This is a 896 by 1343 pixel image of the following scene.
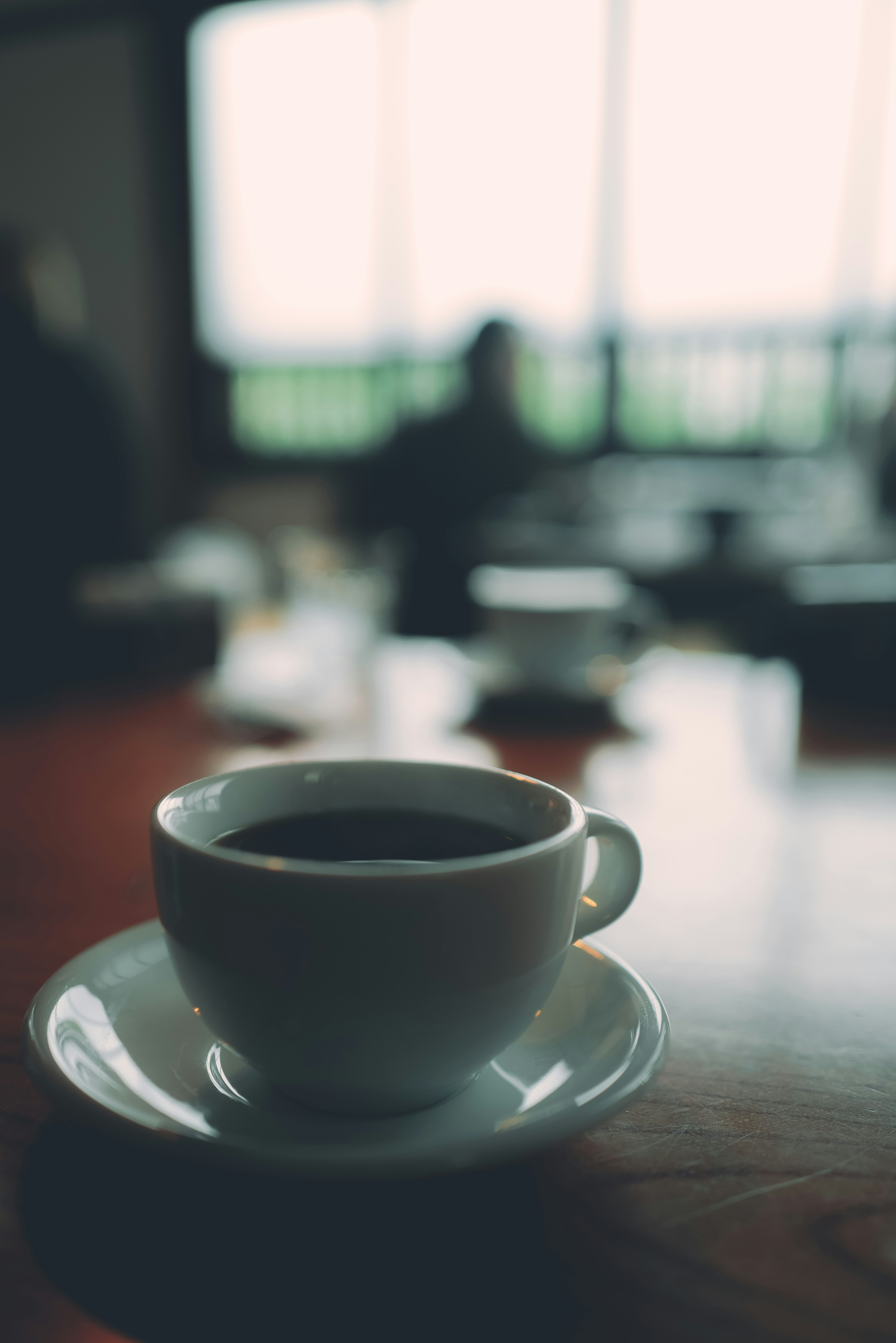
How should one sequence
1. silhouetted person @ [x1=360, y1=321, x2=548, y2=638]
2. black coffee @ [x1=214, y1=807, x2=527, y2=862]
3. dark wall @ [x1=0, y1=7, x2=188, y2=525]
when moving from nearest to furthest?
black coffee @ [x1=214, y1=807, x2=527, y2=862]
silhouetted person @ [x1=360, y1=321, x2=548, y2=638]
dark wall @ [x1=0, y1=7, x2=188, y2=525]

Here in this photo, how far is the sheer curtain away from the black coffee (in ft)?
10.5

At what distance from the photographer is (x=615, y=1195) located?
270mm

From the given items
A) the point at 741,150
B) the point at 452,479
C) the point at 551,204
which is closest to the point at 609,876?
the point at 452,479

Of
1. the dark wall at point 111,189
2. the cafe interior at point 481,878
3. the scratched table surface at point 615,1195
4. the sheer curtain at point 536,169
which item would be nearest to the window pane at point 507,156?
the sheer curtain at point 536,169

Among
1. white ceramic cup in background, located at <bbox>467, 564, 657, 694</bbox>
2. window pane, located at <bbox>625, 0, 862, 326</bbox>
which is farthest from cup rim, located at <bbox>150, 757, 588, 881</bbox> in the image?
window pane, located at <bbox>625, 0, 862, 326</bbox>

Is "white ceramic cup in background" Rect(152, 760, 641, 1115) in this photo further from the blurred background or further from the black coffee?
the blurred background

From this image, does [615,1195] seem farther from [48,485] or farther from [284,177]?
[284,177]

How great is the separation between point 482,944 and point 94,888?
0.94 feet

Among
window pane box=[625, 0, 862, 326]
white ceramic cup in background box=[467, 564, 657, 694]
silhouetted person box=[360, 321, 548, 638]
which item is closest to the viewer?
white ceramic cup in background box=[467, 564, 657, 694]

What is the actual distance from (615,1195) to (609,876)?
0.36 ft

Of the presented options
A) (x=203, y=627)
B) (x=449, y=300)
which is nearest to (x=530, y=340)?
(x=449, y=300)

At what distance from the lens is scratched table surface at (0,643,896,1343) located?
232mm

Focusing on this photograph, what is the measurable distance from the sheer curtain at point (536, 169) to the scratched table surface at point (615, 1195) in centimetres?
312

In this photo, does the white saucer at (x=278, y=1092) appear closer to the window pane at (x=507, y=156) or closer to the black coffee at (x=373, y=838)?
the black coffee at (x=373, y=838)
